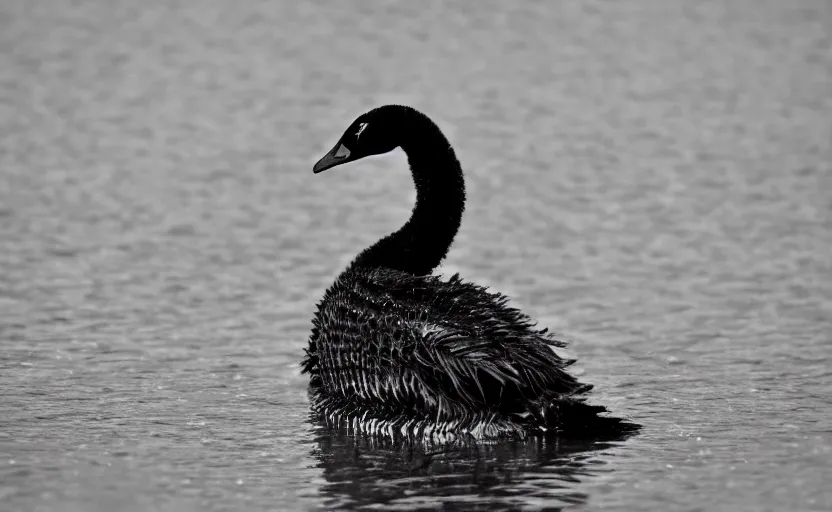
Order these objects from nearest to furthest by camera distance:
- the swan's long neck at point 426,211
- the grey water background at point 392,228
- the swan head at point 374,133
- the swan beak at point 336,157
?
the grey water background at point 392,228
the swan's long neck at point 426,211
the swan head at point 374,133
the swan beak at point 336,157

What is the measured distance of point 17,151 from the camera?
1598 centimetres

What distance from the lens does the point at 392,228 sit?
13609mm

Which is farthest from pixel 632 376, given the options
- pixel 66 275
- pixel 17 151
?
pixel 17 151

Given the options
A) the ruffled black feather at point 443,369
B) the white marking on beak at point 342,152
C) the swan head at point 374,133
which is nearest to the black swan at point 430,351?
the ruffled black feather at point 443,369

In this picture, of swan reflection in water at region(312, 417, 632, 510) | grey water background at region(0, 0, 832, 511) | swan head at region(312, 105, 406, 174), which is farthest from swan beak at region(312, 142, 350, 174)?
swan reflection in water at region(312, 417, 632, 510)

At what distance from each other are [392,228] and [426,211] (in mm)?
3737

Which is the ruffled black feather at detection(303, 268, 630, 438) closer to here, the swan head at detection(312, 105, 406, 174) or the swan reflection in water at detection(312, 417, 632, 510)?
the swan reflection in water at detection(312, 417, 632, 510)

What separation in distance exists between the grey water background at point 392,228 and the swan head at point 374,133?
129cm

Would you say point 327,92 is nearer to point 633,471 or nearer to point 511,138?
point 511,138

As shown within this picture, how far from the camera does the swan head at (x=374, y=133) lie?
1006cm

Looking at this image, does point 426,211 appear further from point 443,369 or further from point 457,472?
point 457,472

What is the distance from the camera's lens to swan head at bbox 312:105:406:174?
396 inches

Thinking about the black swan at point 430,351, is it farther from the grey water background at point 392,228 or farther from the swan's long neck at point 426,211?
the grey water background at point 392,228

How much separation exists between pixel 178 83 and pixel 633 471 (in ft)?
42.4
